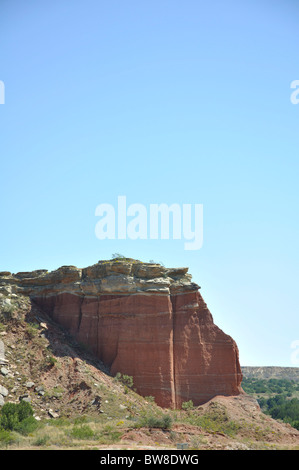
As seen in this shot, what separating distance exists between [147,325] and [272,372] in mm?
114293

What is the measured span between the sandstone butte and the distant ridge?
350 feet

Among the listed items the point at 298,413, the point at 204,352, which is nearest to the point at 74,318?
the point at 204,352

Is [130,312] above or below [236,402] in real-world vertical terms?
above

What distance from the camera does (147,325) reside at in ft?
146

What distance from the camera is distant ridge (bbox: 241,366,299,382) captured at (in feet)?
472

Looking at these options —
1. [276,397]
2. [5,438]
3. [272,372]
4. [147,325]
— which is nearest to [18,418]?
[5,438]

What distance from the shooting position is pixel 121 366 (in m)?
43.0

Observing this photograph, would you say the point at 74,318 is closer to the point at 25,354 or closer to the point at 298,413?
the point at 25,354

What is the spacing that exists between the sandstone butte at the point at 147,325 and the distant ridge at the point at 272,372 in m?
107

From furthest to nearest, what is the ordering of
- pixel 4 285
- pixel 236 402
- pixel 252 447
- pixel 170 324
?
pixel 4 285 → pixel 170 324 → pixel 236 402 → pixel 252 447

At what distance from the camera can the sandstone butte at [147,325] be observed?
1683 inches

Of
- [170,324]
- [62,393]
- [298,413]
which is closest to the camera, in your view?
[62,393]

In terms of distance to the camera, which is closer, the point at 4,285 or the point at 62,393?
the point at 62,393
